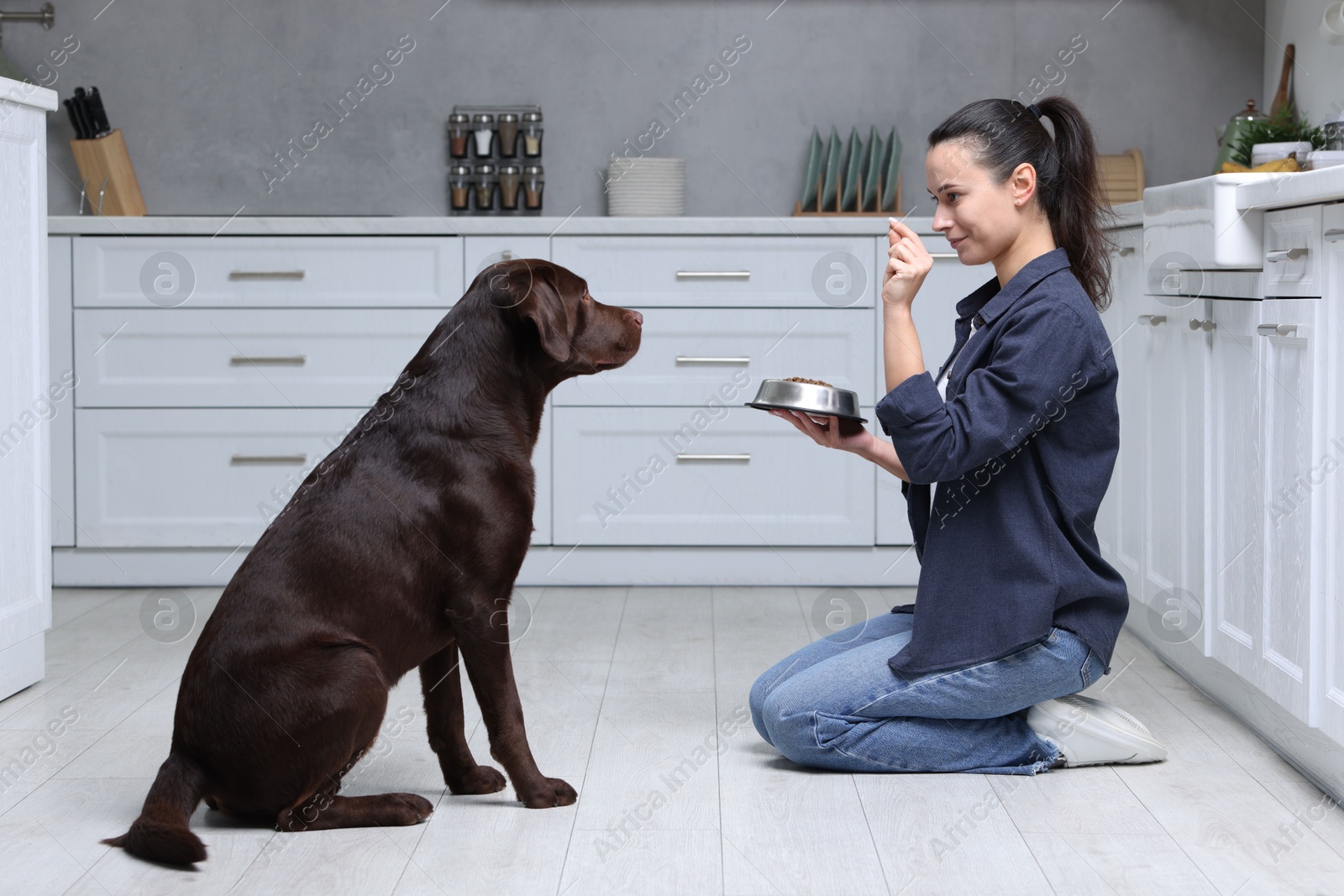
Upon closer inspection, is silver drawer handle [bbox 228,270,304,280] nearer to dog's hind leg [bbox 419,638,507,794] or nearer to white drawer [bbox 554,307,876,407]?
white drawer [bbox 554,307,876,407]

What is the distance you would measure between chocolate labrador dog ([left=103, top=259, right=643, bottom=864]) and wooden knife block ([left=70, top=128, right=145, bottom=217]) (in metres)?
2.52

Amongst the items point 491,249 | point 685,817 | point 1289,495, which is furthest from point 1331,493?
point 491,249

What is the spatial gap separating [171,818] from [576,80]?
3043 mm

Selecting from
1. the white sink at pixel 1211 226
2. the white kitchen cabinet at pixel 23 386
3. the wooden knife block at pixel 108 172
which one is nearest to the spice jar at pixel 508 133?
the wooden knife block at pixel 108 172

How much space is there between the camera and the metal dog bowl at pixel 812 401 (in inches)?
77.7

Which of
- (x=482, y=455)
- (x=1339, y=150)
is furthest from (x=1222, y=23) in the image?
(x=482, y=455)

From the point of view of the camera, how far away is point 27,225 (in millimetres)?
2596

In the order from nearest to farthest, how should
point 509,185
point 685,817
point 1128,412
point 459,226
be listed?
point 685,817, point 1128,412, point 459,226, point 509,185

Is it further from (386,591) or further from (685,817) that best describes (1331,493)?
(386,591)

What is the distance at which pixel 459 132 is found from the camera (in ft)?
13.5

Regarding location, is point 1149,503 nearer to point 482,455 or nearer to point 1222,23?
point 482,455

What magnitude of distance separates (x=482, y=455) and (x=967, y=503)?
0.77 metres

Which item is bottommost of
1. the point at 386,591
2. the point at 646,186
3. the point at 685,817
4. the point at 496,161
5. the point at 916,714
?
the point at 685,817

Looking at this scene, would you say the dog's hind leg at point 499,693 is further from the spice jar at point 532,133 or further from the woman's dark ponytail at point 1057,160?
the spice jar at point 532,133
